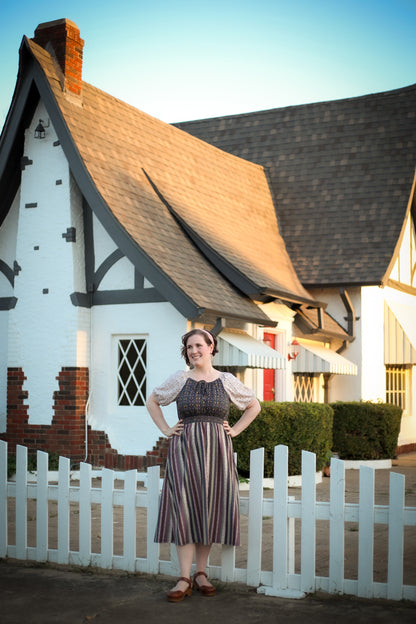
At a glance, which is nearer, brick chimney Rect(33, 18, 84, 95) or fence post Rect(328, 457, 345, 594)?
fence post Rect(328, 457, 345, 594)

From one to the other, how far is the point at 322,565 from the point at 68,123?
27.8 feet

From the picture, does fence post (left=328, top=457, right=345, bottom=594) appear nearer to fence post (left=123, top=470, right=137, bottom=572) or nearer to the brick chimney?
fence post (left=123, top=470, right=137, bottom=572)

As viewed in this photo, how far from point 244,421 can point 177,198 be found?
9.37 metres

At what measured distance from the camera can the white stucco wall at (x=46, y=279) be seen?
12906 mm

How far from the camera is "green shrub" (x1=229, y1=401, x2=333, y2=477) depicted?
11.8 meters

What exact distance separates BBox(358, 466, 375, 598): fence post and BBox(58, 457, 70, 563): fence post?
2.47 metres

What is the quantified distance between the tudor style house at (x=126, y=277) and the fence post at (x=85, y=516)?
533 centimetres

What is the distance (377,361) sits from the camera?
18.6 metres

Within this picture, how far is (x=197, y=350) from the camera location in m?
Answer: 6.04

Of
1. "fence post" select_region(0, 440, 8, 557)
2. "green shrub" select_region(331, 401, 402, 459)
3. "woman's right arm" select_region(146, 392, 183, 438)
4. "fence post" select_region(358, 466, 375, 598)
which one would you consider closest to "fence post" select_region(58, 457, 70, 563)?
"fence post" select_region(0, 440, 8, 557)

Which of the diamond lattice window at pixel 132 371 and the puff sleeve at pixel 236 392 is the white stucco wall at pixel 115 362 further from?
the puff sleeve at pixel 236 392

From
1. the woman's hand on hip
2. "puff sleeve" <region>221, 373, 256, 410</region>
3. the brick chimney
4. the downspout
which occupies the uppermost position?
the brick chimney

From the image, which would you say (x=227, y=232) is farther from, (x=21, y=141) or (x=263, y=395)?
(x=21, y=141)

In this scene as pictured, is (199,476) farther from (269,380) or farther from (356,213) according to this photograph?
(356,213)
